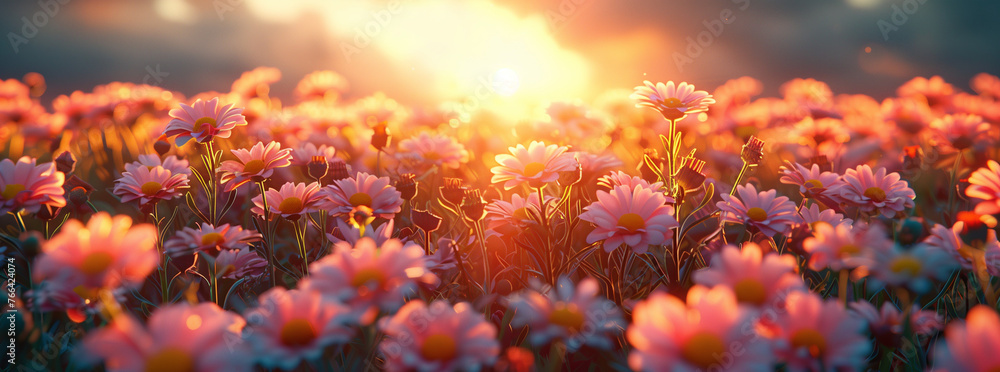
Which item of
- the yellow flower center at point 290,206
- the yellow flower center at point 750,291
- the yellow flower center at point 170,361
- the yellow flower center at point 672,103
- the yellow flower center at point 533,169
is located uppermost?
the yellow flower center at point 672,103

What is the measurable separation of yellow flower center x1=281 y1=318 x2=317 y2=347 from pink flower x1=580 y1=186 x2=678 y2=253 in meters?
0.63

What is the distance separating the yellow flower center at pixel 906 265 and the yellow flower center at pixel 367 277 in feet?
2.63

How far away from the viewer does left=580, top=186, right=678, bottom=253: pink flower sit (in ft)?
3.64

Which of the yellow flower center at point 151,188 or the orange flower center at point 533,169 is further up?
the orange flower center at point 533,169

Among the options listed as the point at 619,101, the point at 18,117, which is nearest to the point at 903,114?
the point at 619,101

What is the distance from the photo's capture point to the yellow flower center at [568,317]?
0.80 m

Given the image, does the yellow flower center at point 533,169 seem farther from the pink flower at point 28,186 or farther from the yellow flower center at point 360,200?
the pink flower at point 28,186

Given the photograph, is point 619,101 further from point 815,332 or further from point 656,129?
point 815,332

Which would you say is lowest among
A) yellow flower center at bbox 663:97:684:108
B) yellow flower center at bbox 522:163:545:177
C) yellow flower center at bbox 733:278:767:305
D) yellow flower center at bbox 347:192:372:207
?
yellow flower center at bbox 733:278:767:305

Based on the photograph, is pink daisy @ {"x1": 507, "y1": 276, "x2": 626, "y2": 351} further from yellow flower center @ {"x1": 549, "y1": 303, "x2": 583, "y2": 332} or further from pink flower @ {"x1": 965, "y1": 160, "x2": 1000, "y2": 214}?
pink flower @ {"x1": 965, "y1": 160, "x2": 1000, "y2": 214}

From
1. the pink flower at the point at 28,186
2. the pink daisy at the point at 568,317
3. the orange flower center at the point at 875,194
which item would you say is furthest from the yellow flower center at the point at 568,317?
the pink flower at the point at 28,186

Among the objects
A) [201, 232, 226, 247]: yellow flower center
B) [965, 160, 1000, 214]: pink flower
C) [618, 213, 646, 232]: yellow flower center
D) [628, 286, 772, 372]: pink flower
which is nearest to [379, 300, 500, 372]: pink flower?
[628, 286, 772, 372]: pink flower

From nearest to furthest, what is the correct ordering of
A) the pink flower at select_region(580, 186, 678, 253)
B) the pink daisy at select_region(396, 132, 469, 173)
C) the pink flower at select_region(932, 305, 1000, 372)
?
1. the pink flower at select_region(932, 305, 1000, 372)
2. the pink flower at select_region(580, 186, 678, 253)
3. the pink daisy at select_region(396, 132, 469, 173)

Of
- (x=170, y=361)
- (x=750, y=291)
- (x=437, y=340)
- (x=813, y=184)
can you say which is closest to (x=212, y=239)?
(x=170, y=361)
